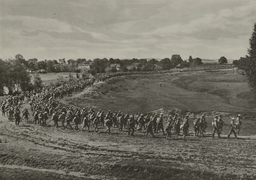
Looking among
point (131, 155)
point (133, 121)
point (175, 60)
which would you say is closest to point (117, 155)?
point (131, 155)

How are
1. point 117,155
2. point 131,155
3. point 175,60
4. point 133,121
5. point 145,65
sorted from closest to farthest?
1. point 131,155
2. point 117,155
3. point 133,121
4. point 145,65
5. point 175,60

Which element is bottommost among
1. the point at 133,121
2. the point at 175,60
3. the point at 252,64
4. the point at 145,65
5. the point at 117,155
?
the point at 117,155

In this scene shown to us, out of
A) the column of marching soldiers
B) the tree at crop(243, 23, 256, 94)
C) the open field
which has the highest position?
the tree at crop(243, 23, 256, 94)

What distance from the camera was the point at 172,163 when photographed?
59.6 feet

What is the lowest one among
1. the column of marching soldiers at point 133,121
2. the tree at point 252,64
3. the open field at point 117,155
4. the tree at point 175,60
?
the open field at point 117,155

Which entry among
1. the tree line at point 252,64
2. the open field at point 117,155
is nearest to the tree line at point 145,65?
the tree line at point 252,64

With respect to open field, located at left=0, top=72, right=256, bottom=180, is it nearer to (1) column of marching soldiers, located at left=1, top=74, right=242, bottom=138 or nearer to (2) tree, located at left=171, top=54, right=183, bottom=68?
(1) column of marching soldiers, located at left=1, top=74, right=242, bottom=138

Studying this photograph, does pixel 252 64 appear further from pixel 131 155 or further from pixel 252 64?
pixel 131 155

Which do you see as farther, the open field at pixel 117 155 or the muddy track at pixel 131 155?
the muddy track at pixel 131 155

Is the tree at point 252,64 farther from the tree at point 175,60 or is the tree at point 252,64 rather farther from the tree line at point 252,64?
the tree at point 175,60

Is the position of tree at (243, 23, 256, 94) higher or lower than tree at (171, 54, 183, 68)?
lower

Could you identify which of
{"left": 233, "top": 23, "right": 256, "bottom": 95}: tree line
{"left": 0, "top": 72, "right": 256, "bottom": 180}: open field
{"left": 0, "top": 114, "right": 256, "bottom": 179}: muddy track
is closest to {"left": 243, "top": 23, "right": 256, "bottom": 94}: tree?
{"left": 233, "top": 23, "right": 256, "bottom": 95}: tree line

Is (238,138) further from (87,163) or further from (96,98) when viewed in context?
(96,98)

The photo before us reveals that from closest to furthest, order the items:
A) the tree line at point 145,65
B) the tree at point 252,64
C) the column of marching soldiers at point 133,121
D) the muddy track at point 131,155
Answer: the muddy track at point 131,155, the column of marching soldiers at point 133,121, the tree at point 252,64, the tree line at point 145,65
